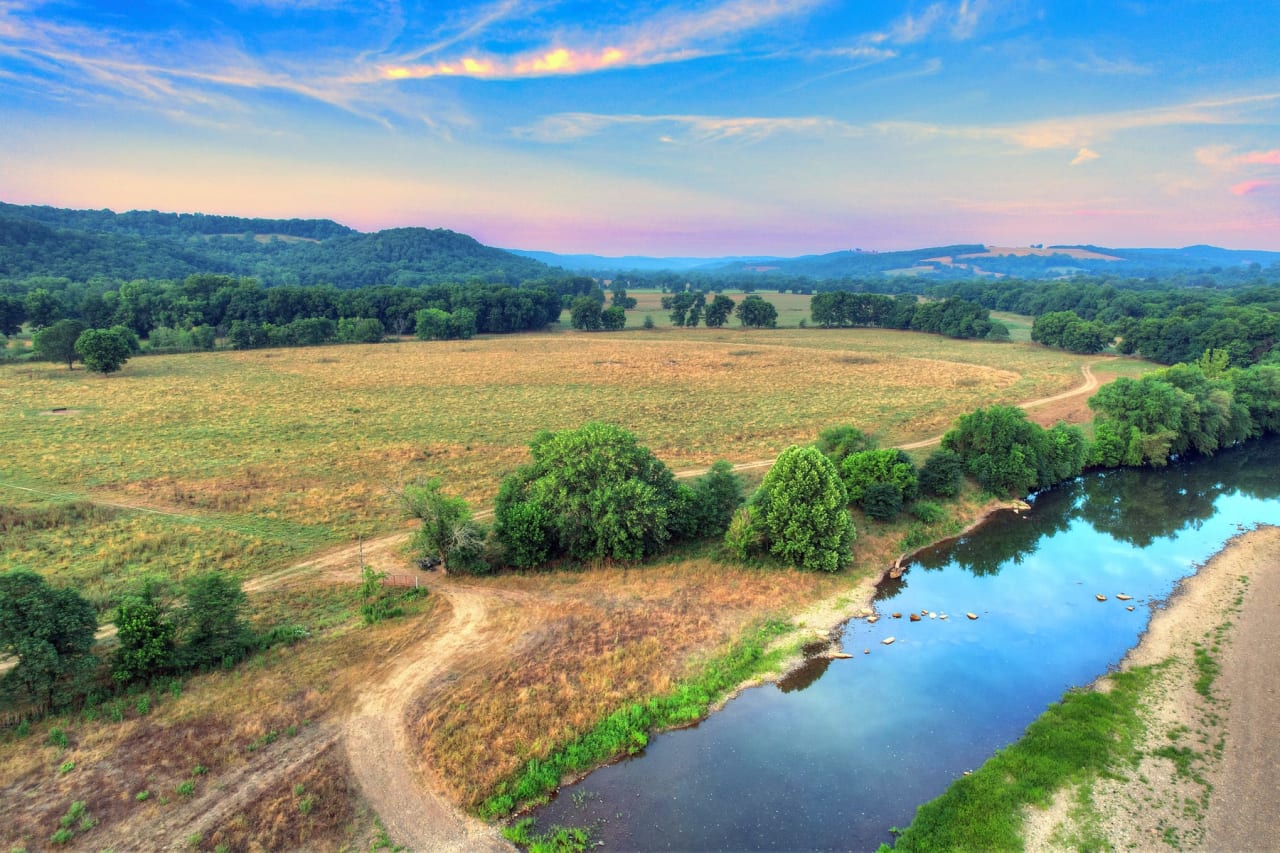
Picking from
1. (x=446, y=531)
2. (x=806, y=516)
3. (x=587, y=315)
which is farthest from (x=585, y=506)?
(x=587, y=315)

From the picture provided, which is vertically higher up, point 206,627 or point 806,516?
point 806,516

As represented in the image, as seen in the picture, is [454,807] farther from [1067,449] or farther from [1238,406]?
[1238,406]

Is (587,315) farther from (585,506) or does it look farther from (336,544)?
(585,506)

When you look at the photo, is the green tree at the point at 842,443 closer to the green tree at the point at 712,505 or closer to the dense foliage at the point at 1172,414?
the green tree at the point at 712,505

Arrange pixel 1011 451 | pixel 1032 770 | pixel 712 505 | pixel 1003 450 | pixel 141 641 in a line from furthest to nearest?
pixel 1003 450 → pixel 1011 451 → pixel 712 505 → pixel 141 641 → pixel 1032 770

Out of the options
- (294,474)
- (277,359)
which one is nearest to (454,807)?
(294,474)
